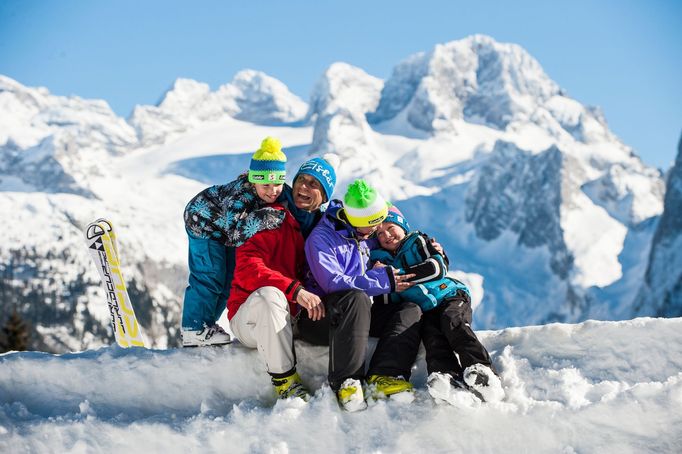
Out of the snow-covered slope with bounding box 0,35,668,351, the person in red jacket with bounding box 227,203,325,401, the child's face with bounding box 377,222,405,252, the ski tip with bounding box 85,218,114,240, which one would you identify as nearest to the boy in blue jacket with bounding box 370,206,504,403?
the child's face with bounding box 377,222,405,252

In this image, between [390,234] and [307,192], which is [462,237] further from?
[307,192]

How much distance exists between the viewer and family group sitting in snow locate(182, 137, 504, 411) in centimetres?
452

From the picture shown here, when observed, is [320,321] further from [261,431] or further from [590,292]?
[590,292]

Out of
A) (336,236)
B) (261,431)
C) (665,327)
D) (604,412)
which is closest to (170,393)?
(261,431)

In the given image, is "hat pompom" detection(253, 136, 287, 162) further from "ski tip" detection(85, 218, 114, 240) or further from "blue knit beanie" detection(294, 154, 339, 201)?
"ski tip" detection(85, 218, 114, 240)

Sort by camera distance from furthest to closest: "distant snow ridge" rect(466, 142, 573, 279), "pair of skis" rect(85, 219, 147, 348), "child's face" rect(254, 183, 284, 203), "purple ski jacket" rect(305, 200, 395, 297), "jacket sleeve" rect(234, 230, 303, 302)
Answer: "distant snow ridge" rect(466, 142, 573, 279) < "pair of skis" rect(85, 219, 147, 348) < "child's face" rect(254, 183, 284, 203) < "purple ski jacket" rect(305, 200, 395, 297) < "jacket sleeve" rect(234, 230, 303, 302)

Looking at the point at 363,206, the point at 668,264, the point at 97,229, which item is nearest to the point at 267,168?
the point at 363,206

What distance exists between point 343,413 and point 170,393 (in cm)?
→ 142

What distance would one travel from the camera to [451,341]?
4.75 metres

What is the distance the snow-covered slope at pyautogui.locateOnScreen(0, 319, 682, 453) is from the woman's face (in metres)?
1.42

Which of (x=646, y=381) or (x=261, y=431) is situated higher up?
(x=646, y=381)

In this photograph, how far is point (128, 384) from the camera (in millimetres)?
4789

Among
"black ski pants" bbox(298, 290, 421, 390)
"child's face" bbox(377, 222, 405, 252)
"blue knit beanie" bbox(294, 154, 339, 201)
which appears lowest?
"black ski pants" bbox(298, 290, 421, 390)

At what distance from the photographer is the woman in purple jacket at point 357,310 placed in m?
4.46
